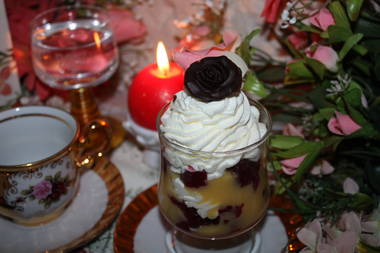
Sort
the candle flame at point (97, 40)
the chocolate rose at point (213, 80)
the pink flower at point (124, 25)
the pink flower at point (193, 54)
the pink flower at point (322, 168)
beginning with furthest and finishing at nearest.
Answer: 1. the pink flower at point (124, 25)
2. the candle flame at point (97, 40)
3. the pink flower at point (322, 168)
4. the pink flower at point (193, 54)
5. the chocolate rose at point (213, 80)

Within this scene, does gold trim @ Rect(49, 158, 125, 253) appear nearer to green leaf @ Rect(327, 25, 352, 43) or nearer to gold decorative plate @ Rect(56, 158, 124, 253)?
gold decorative plate @ Rect(56, 158, 124, 253)

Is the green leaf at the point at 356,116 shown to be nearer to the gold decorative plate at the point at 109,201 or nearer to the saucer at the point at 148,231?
the saucer at the point at 148,231

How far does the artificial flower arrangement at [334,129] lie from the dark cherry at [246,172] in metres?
0.11

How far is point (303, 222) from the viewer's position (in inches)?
29.6

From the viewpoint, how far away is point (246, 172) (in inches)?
23.9

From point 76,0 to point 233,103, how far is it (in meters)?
0.59

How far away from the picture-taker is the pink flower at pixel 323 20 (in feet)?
2.39

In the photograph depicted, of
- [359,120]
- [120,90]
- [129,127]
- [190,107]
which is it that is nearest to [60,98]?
[120,90]

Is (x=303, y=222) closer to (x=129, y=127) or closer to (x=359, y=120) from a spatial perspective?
(x=359, y=120)

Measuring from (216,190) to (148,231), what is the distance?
217 mm

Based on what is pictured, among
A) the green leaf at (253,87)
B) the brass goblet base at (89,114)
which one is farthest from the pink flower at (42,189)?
the green leaf at (253,87)

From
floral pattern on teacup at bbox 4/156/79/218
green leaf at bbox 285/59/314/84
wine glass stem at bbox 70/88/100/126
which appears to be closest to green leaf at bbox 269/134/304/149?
green leaf at bbox 285/59/314/84

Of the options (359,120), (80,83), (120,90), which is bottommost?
(120,90)

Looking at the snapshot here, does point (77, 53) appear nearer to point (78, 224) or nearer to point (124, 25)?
point (124, 25)
